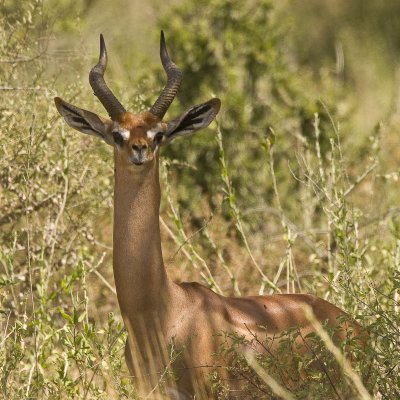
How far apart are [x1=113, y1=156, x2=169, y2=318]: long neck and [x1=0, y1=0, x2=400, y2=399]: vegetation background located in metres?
0.23

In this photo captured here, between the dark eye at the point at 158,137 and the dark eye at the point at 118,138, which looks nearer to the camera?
the dark eye at the point at 118,138

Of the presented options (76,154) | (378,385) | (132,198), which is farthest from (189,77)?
(378,385)

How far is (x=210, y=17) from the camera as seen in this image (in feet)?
40.7

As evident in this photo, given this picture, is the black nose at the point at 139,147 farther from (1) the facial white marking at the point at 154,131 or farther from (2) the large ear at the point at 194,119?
(2) the large ear at the point at 194,119

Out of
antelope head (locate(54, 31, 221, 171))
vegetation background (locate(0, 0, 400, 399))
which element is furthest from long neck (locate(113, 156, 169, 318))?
vegetation background (locate(0, 0, 400, 399))

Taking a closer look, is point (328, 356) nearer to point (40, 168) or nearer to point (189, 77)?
point (40, 168)

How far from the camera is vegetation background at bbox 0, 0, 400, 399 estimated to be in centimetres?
653

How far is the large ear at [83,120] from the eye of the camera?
6824 millimetres

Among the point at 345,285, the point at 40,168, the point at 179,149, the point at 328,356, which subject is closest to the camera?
the point at 328,356

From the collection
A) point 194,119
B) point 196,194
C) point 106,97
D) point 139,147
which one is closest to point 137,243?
point 139,147

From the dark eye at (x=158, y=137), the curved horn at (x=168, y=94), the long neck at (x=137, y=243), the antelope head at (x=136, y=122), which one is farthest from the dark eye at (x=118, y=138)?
the curved horn at (x=168, y=94)

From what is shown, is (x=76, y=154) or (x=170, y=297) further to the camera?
(x=76, y=154)

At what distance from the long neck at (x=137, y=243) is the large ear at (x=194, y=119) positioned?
460 millimetres

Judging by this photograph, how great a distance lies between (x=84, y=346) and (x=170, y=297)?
572 millimetres
